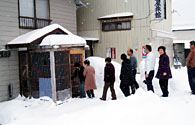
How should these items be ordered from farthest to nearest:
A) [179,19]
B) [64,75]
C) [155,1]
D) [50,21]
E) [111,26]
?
[179,19], [111,26], [155,1], [50,21], [64,75]

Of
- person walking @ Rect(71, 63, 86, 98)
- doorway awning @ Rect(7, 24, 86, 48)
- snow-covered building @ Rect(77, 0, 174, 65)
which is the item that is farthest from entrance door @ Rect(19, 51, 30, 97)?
snow-covered building @ Rect(77, 0, 174, 65)

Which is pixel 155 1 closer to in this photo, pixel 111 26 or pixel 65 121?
pixel 111 26

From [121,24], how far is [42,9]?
20.6 ft

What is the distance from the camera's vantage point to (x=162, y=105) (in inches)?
217

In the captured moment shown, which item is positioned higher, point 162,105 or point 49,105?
point 162,105

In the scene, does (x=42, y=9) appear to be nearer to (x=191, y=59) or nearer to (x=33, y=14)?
(x=33, y=14)

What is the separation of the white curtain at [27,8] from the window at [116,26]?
21.7ft

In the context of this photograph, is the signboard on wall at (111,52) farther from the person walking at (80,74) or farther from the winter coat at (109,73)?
the winter coat at (109,73)

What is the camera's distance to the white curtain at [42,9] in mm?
10984

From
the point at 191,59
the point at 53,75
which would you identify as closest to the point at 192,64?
the point at 191,59

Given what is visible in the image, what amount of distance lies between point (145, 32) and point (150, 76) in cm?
753

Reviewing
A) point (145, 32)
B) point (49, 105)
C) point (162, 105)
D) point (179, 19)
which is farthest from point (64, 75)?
point (179, 19)

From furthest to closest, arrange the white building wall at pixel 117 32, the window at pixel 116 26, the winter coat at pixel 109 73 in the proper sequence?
the window at pixel 116 26
the white building wall at pixel 117 32
the winter coat at pixel 109 73

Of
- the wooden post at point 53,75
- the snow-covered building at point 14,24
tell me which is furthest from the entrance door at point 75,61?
the snow-covered building at point 14,24
